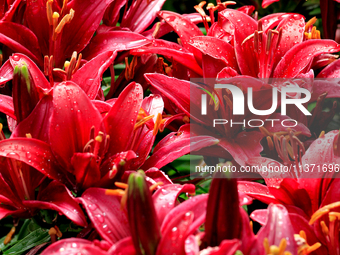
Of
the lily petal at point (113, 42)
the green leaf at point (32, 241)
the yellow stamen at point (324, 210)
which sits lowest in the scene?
the green leaf at point (32, 241)

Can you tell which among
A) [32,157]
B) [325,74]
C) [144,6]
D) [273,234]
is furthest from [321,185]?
[144,6]

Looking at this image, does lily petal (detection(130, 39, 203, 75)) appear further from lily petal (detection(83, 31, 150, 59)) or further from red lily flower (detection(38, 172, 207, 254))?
red lily flower (detection(38, 172, 207, 254))

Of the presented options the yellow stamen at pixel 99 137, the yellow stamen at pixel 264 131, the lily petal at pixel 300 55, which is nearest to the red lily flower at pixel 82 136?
the yellow stamen at pixel 99 137

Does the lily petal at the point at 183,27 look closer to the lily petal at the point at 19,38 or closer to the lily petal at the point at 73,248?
the lily petal at the point at 19,38

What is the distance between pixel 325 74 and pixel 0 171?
0.60m

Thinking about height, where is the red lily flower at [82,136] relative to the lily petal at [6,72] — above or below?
below

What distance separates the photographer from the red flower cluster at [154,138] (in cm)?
45

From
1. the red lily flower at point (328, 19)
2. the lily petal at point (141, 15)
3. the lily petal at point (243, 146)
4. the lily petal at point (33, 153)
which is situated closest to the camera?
the lily petal at point (33, 153)

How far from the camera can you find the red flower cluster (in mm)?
447

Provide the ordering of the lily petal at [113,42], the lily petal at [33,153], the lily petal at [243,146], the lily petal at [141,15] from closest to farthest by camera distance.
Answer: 1. the lily petal at [33,153]
2. the lily petal at [243,146]
3. the lily petal at [113,42]
4. the lily petal at [141,15]

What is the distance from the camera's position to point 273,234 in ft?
1.46

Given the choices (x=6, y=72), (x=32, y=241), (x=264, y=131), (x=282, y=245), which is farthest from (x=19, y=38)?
(x=282, y=245)

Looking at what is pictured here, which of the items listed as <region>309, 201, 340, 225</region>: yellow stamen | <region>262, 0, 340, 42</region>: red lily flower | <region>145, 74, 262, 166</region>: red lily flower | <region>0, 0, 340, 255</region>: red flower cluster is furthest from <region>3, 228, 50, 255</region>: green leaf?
<region>262, 0, 340, 42</region>: red lily flower

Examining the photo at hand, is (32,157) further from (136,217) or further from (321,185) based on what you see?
(321,185)
